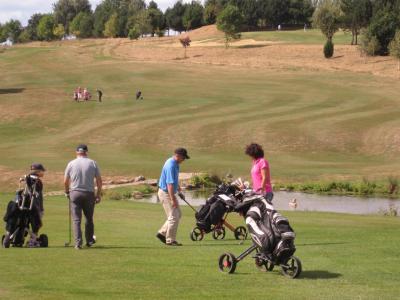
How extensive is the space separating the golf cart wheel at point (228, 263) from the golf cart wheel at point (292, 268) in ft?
2.81

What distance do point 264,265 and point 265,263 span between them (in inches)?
5.0

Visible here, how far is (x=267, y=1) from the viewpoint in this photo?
600 ft

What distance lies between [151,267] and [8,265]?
257 cm

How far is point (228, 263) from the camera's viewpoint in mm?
13820

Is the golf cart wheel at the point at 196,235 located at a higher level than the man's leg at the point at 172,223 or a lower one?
lower

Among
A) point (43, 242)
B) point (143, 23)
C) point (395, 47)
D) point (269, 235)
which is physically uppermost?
point (143, 23)

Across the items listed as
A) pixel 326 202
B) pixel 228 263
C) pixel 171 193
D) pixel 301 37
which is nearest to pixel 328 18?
pixel 301 37

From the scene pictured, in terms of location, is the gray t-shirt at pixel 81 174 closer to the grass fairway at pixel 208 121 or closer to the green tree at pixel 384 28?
the grass fairway at pixel 208 121

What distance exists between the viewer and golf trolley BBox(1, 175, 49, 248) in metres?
17.2

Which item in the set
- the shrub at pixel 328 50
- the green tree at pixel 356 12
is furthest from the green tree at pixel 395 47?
the green tree at pixel 356 12

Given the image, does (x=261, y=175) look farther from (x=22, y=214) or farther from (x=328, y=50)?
(x=328, y=50)

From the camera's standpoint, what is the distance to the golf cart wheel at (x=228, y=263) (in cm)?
1369

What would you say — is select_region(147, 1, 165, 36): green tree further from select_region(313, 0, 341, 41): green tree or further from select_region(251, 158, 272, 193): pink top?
select_region(251, 158, 272, 193): pink top

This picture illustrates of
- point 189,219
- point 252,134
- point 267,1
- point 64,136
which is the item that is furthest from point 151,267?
point 267,1
